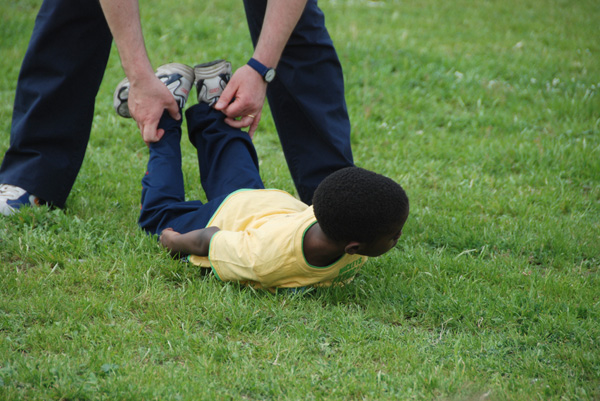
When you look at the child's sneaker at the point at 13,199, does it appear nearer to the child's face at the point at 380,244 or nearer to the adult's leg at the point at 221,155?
the adult's leg at the point at 221,155

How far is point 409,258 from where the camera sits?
3361mm

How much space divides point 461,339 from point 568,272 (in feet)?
3.21

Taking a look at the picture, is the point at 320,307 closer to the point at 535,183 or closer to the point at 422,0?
the point at 535,183

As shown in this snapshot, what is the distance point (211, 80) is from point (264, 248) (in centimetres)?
124

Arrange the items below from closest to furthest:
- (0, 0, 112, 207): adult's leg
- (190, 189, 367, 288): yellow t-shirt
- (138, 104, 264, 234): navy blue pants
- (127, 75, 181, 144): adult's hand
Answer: (190, 189, 367, 288): yellow t-shirt < (127, 75, 181, 144): adult's hand < (138, 104, 264, 234): navy blue pants < (0, 0, 112, 207): adult's leg

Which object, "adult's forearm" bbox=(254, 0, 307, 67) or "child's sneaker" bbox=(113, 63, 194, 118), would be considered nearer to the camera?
"adult's forearm" bbox=(254, 0, 307, 67)

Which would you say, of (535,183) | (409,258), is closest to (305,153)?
(409,258)

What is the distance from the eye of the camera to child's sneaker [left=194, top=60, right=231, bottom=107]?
356cm

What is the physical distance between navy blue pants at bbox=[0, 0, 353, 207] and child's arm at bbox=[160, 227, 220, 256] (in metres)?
0.94

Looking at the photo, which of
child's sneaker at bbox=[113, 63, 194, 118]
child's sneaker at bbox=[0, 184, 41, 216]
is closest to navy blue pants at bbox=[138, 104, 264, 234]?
child's sneaker at bbox=[113, 63, 194, 118]

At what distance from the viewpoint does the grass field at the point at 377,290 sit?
2342 mm

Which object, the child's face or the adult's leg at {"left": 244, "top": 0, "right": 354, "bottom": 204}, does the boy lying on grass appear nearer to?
the child's face

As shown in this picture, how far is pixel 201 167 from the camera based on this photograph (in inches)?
142

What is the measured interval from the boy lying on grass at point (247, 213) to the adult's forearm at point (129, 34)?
0.47 meters
